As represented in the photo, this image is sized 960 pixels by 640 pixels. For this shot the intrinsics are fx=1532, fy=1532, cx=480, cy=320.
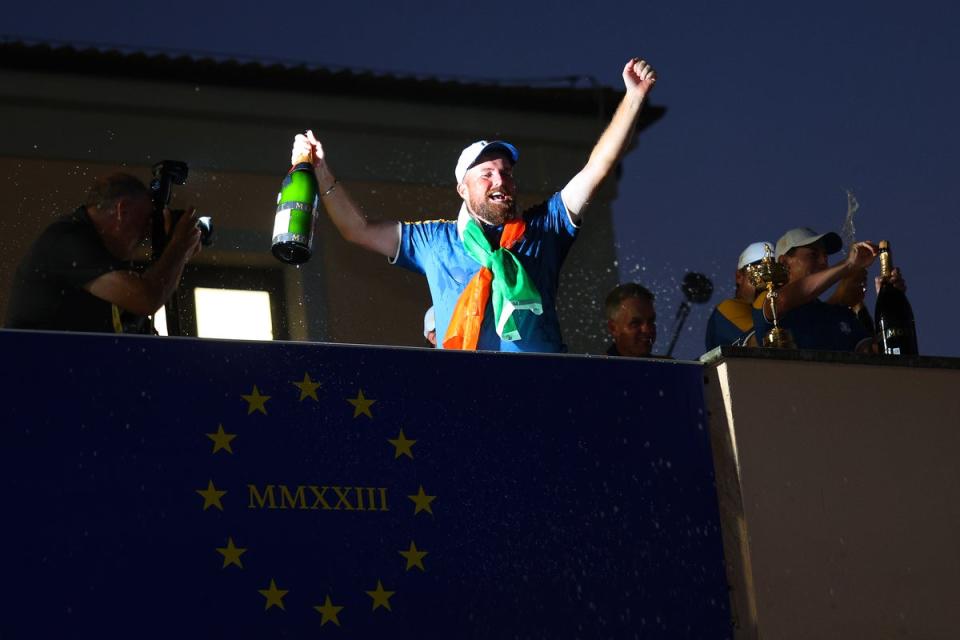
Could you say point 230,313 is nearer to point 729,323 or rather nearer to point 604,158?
point 729,323

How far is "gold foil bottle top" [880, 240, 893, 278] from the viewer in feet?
16.5

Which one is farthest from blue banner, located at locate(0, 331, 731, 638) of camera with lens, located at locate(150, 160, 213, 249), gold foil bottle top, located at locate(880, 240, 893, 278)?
gold foil bottle top, located at locate(880, 240, 893, 278)

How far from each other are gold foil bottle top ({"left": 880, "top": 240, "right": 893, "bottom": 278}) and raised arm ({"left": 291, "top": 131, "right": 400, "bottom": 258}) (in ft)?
5.25

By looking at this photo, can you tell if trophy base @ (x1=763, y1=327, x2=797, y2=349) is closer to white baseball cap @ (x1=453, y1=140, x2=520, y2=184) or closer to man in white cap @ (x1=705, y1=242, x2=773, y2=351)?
man in white cap @ (x1=705, y1=242, x2=773, y2=351)

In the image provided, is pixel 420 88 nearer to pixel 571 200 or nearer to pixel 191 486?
pixel 571 200

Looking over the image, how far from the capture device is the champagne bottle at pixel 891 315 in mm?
4992

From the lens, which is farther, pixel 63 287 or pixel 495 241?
pixel 495 241

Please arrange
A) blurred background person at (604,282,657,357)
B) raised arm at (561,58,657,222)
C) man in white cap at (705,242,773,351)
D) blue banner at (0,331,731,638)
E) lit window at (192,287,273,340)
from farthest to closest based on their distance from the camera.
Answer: lit window at (192,287,273,340)
blurred background person at (604,282,657,357)
man in white cap at (705,242,773,351)
raised arm at (561,58,657,222)
blue banner at (0,331,731,638)

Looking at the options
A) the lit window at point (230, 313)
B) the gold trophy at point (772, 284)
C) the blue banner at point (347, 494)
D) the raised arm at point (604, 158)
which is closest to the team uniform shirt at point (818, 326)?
the gold trophy at point (772, 284)

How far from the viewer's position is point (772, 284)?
4520 mm

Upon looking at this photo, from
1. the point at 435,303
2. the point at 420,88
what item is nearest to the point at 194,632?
the point at 435,303


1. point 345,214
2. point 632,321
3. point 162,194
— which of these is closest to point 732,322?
point 632,321

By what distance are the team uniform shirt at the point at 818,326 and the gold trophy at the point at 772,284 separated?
12 centimetres

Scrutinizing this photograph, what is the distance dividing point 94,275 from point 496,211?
1.27 metres
